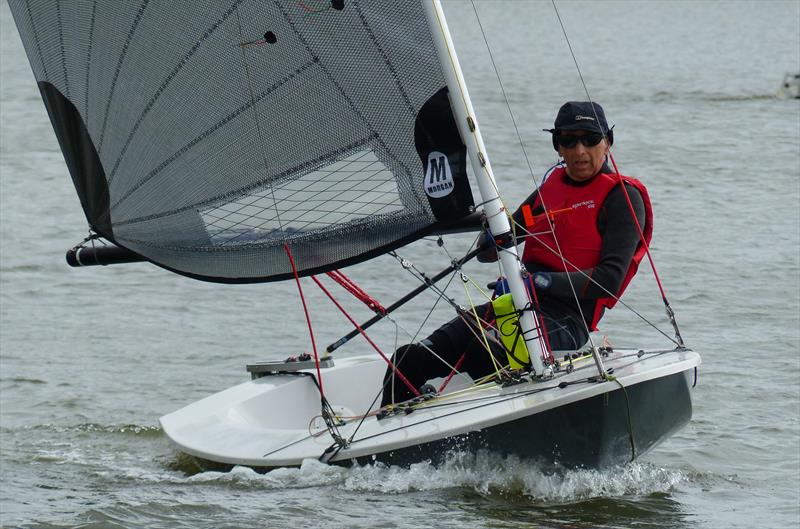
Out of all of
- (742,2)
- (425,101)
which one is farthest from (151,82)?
(742,2)

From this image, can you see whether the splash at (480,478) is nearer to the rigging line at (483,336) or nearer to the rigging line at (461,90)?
the rigging line at (483,336)

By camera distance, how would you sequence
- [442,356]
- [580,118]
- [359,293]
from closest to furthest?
[580,118]
[442,356]
[359,293]

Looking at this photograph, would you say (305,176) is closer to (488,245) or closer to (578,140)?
(488,245)

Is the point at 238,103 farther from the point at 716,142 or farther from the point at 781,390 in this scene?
the point at 716,142

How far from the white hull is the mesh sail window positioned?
0.63m

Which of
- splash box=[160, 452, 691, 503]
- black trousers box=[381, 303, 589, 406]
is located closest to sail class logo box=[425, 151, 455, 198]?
black trousers box=[381, 303, 589, 406]

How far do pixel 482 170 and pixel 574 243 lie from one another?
50 cm

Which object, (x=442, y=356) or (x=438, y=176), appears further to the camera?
(x=442, y=356)

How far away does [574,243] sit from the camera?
15.9 feet

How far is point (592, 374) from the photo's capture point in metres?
4.64

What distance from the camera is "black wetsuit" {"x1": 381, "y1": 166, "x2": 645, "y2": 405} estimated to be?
473 cm

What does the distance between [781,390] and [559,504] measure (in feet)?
7.93

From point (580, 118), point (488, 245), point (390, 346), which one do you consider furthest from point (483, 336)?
point (390, 346)

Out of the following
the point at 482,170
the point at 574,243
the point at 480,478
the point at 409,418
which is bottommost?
the point at 480,478
